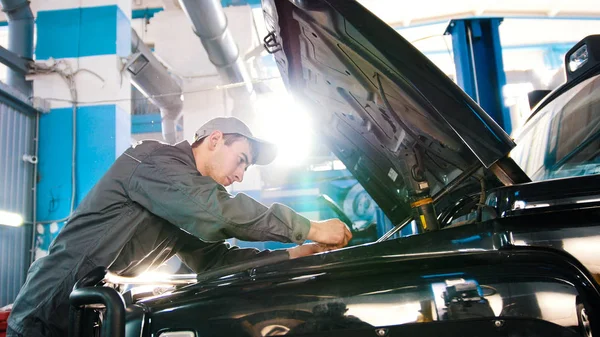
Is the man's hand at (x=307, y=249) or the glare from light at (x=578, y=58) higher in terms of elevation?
the glare from light at (x=578, y=58)

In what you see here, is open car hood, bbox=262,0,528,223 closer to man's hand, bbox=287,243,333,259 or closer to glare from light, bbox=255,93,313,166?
man's hand, bbox=287,243,333,259

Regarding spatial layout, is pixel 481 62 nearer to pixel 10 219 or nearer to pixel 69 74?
pixel 69 74

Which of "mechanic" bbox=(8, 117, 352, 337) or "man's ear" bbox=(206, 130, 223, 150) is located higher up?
"man's ear" bbox=(206, 130, 223, 150)

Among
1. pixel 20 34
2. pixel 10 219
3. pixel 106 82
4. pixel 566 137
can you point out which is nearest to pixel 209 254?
pixel 566 137

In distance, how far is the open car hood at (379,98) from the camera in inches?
40.7

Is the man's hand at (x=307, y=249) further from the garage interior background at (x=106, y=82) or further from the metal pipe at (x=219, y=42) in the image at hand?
the metal pipe at (x=219, y=42)

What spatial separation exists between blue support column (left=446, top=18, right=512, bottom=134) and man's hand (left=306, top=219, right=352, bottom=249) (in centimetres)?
246

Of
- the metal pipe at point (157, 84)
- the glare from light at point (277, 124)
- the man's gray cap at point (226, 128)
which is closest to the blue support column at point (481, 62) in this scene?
the man's gray cap at point (226, 128)

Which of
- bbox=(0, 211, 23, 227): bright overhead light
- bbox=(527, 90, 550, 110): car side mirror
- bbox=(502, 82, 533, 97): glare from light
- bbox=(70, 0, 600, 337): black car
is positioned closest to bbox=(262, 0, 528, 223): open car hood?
bbox=(70, 0, 600, 337): black car

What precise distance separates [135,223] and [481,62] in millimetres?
3093

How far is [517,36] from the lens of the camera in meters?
8.91

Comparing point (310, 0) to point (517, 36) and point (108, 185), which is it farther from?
point (517, 36)

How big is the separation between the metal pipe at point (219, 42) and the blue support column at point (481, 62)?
8.04ft

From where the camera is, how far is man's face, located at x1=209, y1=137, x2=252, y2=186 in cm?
183
